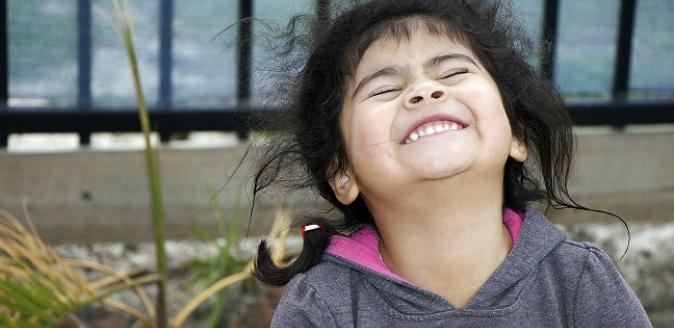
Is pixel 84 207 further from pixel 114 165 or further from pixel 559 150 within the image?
pixel 559 150

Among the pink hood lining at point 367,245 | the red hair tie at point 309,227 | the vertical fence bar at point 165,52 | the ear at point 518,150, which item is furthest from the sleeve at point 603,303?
the vertical fence bar at point 165,52

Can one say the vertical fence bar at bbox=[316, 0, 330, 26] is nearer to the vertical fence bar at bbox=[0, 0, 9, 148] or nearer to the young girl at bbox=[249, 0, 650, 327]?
the young girl at bbox=[249, 0, 650, 327]

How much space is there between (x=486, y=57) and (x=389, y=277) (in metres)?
0.46

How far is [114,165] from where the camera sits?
3842mm

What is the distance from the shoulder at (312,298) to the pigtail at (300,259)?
5 centimetres

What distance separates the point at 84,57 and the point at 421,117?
2.10 meters

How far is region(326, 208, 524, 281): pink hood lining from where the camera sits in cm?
215

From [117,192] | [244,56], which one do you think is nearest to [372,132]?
[244,56]

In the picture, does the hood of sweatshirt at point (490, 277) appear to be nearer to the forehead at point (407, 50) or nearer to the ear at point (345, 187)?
the ear at point (345, 187)

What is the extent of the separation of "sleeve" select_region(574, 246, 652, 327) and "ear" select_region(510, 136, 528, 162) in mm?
254

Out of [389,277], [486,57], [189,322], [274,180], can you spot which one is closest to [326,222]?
[274,180]

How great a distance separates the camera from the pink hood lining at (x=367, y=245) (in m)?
2.15

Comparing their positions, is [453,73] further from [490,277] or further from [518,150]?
[490,277]

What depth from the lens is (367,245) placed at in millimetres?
2225
